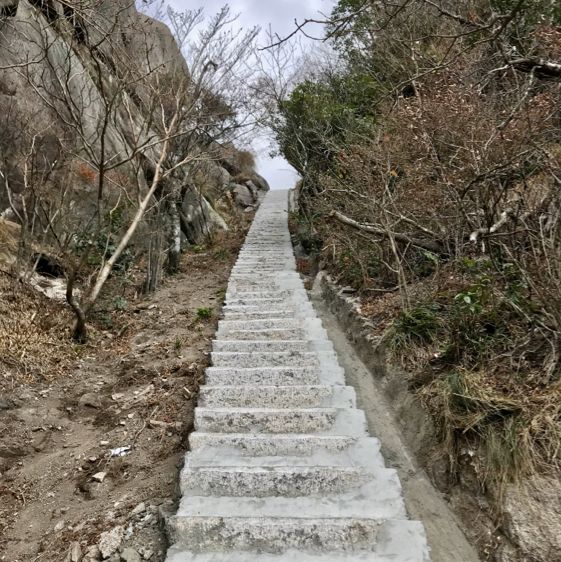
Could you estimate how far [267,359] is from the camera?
515cm

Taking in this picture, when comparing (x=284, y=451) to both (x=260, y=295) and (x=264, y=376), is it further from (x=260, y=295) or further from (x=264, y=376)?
A: (x=260, y=295)

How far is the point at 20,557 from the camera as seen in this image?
3254mm

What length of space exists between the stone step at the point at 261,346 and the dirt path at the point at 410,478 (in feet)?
1.84

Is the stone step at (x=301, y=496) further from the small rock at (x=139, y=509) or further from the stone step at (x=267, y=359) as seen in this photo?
the stone step at (x=267, y=359)

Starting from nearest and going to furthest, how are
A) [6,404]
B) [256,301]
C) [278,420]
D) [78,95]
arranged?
1. [278,420]
2. [6,404]
3. [256,301]
4. [78,95]

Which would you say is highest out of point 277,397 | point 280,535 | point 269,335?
point 269,335

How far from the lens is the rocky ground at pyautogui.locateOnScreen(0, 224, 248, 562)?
3361 millimetres

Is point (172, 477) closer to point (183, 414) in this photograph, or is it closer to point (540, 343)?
point (183, 414)

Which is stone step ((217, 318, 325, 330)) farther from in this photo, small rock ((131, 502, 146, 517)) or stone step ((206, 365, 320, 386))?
small rock ((131, 502, 146, 517))

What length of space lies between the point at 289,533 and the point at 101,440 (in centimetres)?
221

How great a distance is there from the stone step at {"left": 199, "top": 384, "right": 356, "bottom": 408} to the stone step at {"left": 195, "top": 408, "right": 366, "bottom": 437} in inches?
8.9

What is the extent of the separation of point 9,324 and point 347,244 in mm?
4729

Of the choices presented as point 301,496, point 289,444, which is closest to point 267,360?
point 289,444

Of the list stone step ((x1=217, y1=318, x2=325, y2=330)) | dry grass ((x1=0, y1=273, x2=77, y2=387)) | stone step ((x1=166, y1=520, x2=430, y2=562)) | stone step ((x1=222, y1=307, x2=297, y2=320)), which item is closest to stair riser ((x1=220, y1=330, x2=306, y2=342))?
stone step ((x1=217, y1=318, x2=325, y2=330))
